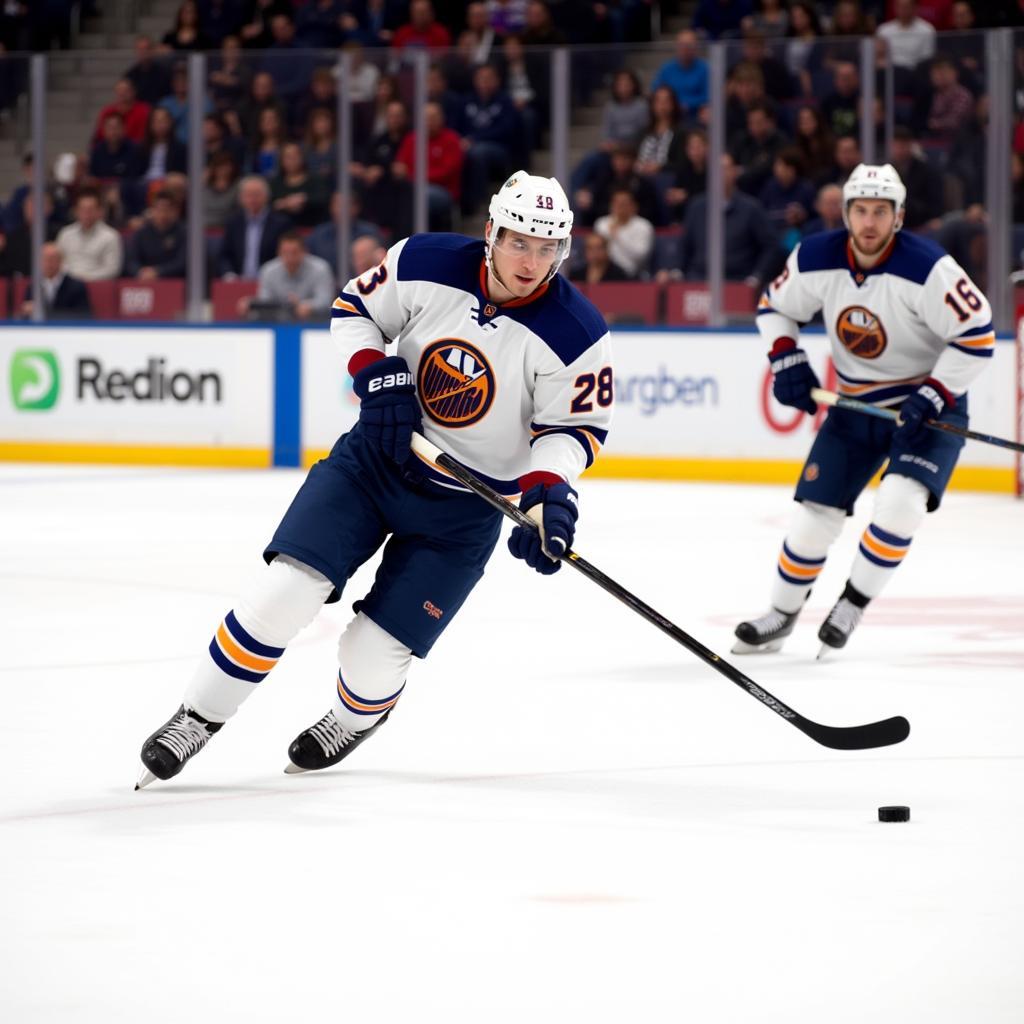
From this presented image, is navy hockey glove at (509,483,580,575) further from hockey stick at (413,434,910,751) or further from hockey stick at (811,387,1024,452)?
hockey stick at (811,387,1024,452)

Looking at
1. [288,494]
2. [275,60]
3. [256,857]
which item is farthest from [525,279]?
[275,60]

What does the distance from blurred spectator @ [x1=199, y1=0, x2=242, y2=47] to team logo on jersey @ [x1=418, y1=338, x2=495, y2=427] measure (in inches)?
353

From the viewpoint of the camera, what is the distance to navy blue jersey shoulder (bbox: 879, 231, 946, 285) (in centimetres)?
504

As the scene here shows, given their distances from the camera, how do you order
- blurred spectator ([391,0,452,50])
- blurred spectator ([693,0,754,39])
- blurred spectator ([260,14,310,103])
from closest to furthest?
blurred spectator ([260,14,310,103]) < blurred spectator ([693,0,754,39]) < blurred spectator ([391,0,452,50])

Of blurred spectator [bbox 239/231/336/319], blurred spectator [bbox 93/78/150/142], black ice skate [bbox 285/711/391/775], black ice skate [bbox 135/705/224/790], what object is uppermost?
blurred spectator [bbox 93/78/150/142]

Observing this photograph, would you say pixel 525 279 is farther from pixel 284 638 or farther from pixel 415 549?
pixel 284 638

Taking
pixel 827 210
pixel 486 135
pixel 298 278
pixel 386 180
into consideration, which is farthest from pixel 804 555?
pixel 298 278

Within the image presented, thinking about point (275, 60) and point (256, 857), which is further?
point (275, 60)

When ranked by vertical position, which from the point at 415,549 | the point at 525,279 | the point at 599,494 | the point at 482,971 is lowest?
the point at 599,494

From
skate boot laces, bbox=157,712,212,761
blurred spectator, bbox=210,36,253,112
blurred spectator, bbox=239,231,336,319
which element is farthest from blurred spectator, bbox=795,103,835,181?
skate boot laces, bbox=157,712,212,761

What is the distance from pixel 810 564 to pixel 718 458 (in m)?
4.51

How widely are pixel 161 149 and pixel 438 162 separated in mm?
1442

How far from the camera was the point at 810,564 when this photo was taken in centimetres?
521

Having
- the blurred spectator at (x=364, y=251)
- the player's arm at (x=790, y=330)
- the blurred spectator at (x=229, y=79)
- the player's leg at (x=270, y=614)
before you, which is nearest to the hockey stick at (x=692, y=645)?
the player's leg at (x=270, y=614)
